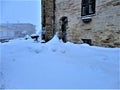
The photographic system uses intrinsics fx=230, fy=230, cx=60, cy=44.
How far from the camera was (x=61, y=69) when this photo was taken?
12.5 ft

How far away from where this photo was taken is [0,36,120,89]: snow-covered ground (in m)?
3.33

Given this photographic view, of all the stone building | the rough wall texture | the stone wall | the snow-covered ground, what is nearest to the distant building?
the rough wall texture

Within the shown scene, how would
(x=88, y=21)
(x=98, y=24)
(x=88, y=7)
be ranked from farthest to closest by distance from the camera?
(x=88, y=7)
(x=88, y=21)
(x=98, y=24)

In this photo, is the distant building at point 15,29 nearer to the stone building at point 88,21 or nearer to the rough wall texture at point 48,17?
the rough wall texture at point 48,17

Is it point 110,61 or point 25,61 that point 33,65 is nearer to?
point 25,61

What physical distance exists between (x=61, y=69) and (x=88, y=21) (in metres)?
6.07

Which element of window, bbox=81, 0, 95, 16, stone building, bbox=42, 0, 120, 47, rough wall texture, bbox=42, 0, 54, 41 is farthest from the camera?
rough wall texture, bbox=42, 0, 54, 41

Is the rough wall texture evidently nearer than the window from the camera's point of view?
No

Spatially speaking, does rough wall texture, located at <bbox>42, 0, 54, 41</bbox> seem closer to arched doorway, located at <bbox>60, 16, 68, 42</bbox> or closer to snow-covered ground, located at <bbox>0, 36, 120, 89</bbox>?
arched doorway, located at <bbox>60, 16, 68, 42</bbox>

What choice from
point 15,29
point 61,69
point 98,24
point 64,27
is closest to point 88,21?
point 98,24

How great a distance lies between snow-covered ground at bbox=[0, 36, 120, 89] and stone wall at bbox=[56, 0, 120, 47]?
3140 mm

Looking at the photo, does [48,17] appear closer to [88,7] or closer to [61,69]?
[88,7]

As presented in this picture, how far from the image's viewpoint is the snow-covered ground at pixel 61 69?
333cm

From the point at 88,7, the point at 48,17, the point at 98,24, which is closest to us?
the point at 98,24
